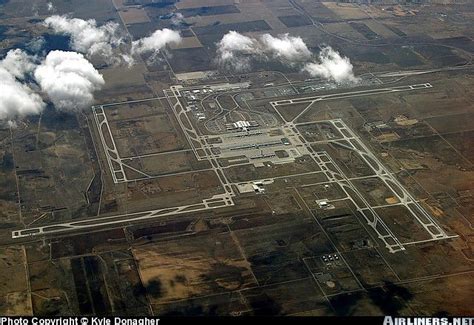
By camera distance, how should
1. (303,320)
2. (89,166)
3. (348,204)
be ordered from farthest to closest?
A: 1. (89,166)
2. (348,204)
3. (303,320)

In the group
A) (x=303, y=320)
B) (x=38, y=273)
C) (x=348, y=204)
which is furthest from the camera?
(x=348, y=204)

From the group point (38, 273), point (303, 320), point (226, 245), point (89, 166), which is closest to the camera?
point (303, 320)

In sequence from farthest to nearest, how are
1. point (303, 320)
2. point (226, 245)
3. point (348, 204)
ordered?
point (348, 204)
point (226, 245)
point (303, 320)

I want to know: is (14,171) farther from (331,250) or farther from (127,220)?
(331,250)

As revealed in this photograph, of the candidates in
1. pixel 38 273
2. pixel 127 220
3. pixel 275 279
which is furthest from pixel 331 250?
pixel 38 273

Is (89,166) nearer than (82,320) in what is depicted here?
No

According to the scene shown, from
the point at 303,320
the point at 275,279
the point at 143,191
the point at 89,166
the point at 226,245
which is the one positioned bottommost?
the point at 303,320

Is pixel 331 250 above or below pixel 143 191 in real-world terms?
below

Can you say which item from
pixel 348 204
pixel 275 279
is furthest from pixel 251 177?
pixel 275 279

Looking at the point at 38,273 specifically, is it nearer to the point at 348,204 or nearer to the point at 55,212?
the point at 55,212
